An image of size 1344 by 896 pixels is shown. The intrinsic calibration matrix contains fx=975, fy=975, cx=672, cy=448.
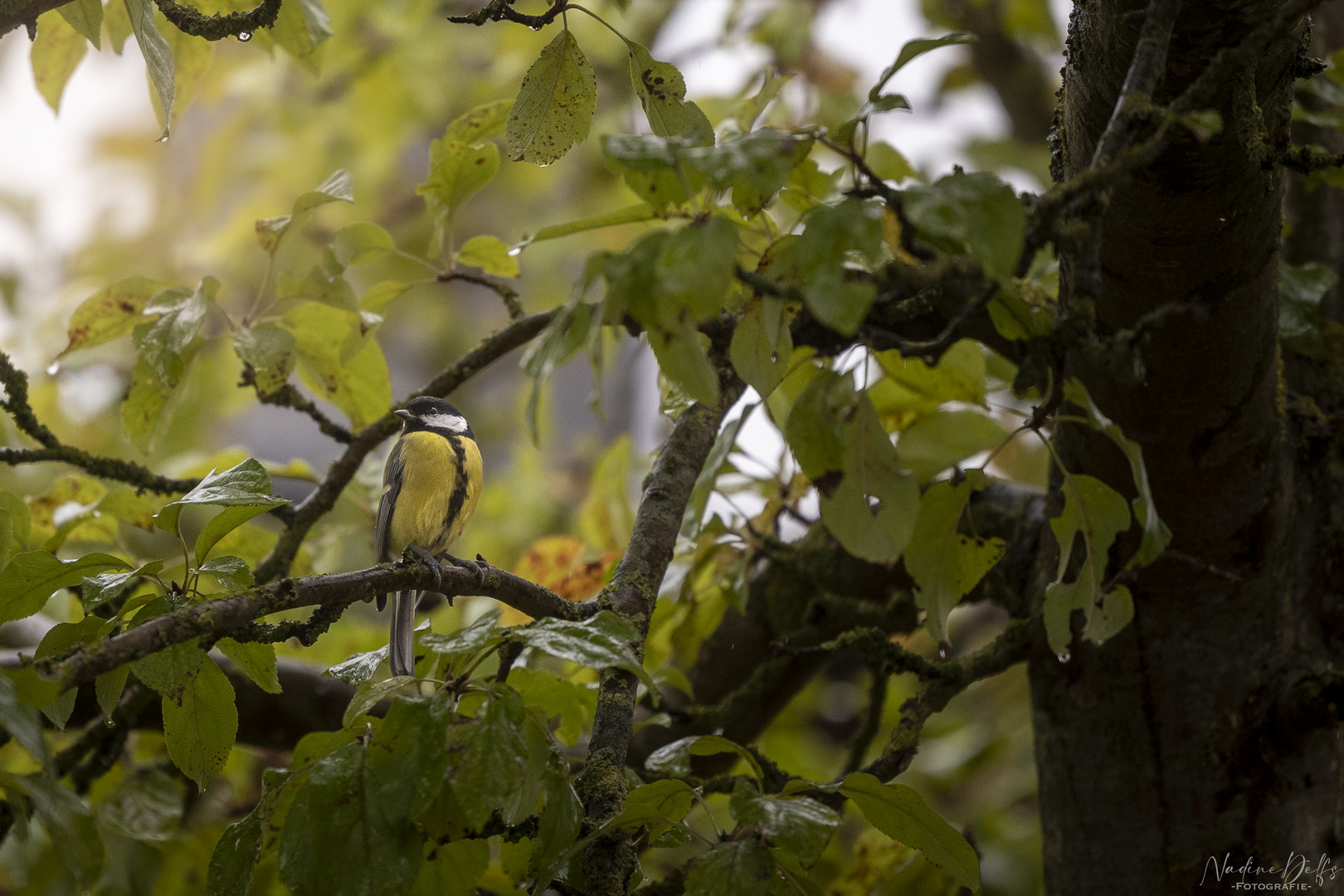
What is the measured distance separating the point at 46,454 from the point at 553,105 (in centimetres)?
81

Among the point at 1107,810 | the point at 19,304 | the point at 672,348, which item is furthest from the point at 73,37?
the point at 19,304

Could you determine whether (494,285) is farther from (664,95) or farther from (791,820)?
(791,820)

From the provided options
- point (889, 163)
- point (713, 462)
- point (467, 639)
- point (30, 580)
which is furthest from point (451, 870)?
point (889, 163)

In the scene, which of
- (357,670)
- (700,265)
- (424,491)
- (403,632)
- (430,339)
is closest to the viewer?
(700,265)

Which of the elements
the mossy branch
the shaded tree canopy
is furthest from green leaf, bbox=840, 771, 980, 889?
the mossy branch

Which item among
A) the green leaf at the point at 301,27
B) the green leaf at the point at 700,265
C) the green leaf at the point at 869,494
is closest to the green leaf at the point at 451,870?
the green leaf at the point at 869,494

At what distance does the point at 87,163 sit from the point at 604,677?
14.9ft

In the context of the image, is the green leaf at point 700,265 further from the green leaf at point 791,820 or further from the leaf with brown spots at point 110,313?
the leaf with brown spots at point 110,313

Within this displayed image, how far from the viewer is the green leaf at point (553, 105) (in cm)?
99

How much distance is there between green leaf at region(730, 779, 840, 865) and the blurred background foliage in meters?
0.34

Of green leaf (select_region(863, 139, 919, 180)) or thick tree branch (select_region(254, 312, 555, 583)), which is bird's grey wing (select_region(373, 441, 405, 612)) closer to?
thick tree branch (select_region(254, 312, 555, 583))

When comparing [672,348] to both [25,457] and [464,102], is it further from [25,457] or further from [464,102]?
[464,102]

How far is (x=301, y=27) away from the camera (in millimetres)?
1319

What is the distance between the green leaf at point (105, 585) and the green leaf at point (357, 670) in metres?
0.18
